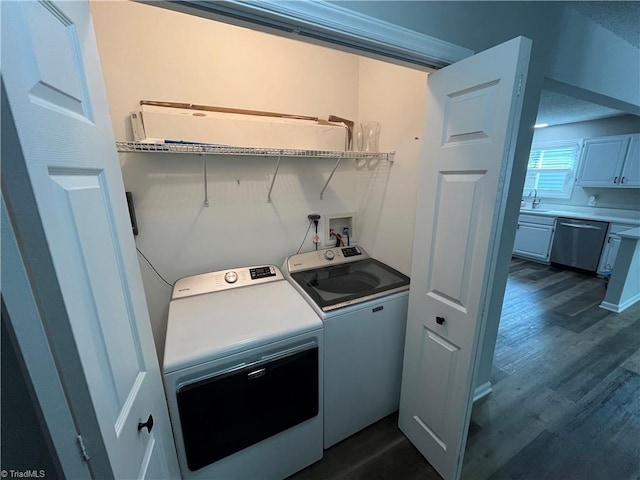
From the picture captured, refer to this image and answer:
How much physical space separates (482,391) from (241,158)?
2346 millimetres

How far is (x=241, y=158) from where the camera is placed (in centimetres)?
167

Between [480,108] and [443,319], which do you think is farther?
[443,319]

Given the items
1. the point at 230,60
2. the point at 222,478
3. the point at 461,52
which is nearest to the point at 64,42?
the point at 230,60

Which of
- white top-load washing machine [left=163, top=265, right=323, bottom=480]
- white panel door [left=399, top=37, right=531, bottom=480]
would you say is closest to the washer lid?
white top-load washing machine [left=163, top=265, right=323, bottom=480]

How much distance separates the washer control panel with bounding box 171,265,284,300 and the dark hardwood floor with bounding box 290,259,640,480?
3.58ft

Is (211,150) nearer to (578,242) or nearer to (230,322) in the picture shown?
(230,322)

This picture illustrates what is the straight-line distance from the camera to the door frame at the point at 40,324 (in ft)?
1.22

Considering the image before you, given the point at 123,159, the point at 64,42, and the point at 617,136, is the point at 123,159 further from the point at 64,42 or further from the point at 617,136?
the point at 617,136

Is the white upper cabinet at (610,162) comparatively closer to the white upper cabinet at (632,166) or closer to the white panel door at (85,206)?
the white upper cabinet at (632,166)

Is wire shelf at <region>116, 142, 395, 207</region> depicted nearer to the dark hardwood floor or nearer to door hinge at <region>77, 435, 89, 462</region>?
door hinge at <region>77, 435, 89, 462</region>

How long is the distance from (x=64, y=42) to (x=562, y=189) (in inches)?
248

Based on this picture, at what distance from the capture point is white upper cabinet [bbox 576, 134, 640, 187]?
357 centimetres

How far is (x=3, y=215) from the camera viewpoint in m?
0.37

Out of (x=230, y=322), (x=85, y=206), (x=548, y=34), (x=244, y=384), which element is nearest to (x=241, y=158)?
(x=230, y=322)
